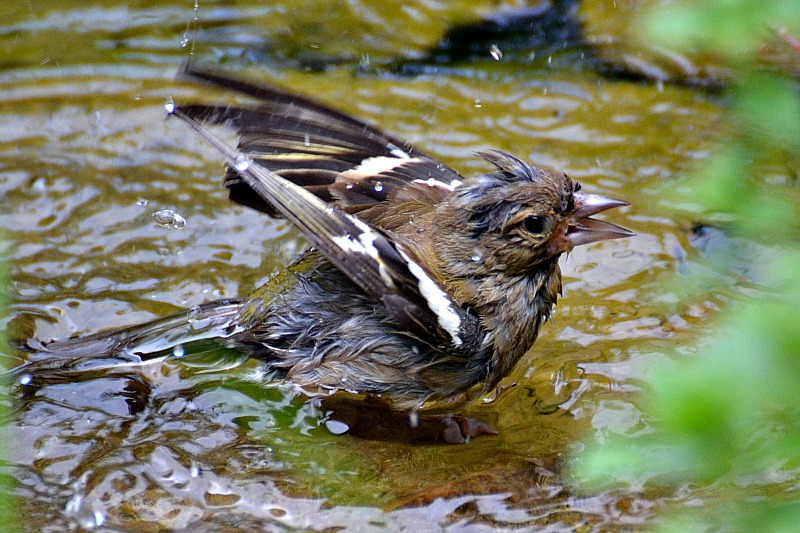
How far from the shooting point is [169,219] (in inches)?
204

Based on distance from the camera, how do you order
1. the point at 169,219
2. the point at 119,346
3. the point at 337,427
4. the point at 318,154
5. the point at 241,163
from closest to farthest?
the point at 241,163
the point at 337,427
the point at 119,346
the point at 318,154
the point at 169,219

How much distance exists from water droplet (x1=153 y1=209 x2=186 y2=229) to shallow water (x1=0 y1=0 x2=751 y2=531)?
2.1 inches

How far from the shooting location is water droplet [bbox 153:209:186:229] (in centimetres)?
515

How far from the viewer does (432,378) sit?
4.08 metres

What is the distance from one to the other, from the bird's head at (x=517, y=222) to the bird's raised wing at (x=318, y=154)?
41 centimetres

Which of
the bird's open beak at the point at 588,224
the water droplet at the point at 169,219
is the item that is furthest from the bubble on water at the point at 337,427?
the water droplet at the point at 169,219

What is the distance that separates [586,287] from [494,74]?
233 cm

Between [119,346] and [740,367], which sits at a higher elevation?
[740,367]

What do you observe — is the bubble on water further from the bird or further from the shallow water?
the bird

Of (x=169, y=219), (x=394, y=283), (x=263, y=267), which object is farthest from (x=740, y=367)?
(x=169, y=219)

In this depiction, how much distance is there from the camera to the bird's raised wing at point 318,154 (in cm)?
427

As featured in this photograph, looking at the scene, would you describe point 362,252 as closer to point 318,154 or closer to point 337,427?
point 337,427

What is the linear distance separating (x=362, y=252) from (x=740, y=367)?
7.89ft

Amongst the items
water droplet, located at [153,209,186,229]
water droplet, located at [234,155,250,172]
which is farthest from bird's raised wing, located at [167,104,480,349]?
water droplet, located at [153,209,186,229]
